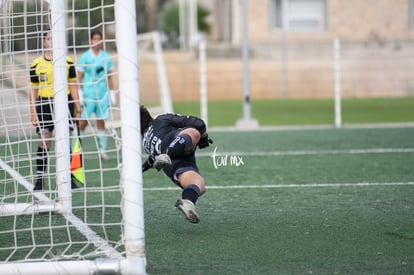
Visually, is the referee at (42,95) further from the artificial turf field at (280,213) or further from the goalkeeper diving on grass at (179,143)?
the goalkeeper diving on grass at (179,143)

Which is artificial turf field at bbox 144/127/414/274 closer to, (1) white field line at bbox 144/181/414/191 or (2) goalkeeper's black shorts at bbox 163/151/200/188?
(1) white field line at bbox 144/181/414/191

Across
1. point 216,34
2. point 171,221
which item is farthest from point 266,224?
point 216,34

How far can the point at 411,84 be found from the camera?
107 ft

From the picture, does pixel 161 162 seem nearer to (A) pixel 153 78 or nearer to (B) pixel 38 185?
(B) pixel 38 185

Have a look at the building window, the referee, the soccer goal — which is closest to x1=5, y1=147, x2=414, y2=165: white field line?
the soccer goal

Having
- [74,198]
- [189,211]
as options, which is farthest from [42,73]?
[189,211]

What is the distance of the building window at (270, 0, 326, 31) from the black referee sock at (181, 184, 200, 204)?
29.5m

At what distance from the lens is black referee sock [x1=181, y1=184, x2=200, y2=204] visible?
7.32 m

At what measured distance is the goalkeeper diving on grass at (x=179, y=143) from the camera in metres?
7.42

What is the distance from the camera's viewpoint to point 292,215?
8.49 m

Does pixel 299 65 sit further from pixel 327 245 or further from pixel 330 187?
pixel 327 245

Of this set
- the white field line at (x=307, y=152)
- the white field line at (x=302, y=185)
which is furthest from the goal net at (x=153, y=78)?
the white field line at (x=302, y=185)

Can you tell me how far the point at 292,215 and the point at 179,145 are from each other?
5.44 ft

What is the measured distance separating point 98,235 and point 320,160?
6134 mm
